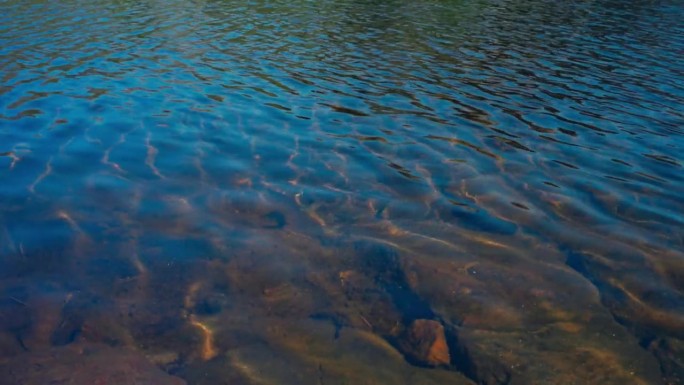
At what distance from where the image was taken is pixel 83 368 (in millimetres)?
5820

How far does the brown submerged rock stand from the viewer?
620 cm

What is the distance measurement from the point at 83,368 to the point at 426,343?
12.5ft

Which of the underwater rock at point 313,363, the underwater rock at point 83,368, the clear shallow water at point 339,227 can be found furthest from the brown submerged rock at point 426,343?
the underwater rock at point 83,368

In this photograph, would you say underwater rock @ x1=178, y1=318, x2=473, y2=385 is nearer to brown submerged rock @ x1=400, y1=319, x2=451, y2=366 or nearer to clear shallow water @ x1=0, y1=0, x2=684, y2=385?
clear shallow water @ x1=0, y1=0, x2=684, y2=385

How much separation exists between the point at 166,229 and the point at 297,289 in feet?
8.67

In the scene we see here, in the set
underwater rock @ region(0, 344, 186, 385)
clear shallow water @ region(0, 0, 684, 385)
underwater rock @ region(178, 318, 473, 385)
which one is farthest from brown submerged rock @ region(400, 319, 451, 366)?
underwater rock @ region(0, 344, 186, 385)

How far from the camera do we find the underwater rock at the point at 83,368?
566 centimetres

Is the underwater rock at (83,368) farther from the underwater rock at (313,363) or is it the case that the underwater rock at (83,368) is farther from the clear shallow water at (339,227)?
the underwater rock at (313,363)

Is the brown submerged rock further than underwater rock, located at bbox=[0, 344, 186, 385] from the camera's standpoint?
Yes

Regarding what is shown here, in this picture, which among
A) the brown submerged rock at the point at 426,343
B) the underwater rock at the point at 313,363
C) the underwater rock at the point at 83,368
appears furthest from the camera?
the brown submerged rock at the point at 426,343

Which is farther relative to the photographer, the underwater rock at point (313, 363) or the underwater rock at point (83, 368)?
the underwater rock at point (313, 363)

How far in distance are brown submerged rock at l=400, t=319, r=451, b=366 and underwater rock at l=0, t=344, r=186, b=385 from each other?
8.51 feet

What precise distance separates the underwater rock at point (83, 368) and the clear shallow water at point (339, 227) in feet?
0.10

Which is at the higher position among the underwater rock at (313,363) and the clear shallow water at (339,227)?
the clear shallow water at (339,227)
